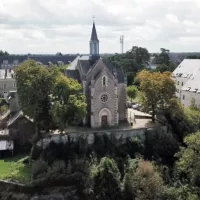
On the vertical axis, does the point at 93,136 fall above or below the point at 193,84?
below

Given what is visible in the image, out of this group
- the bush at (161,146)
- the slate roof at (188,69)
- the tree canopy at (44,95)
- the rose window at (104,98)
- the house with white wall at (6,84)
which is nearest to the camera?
the tree canopy at (44,95)

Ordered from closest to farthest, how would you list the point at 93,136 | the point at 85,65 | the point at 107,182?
the point at 107,182, the point at 93,136, the point at 85,65

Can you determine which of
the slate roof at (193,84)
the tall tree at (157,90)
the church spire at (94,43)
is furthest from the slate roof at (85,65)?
the slate roof at (193,84)

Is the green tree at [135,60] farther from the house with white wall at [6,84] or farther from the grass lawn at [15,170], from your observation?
the grass lawn at [15,170]

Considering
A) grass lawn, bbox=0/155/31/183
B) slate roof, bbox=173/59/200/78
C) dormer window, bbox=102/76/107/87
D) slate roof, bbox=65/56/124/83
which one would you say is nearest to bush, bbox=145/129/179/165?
dormer window, bbox=102/76/107/87

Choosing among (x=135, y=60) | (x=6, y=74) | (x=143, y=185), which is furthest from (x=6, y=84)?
(x=143, y=185)

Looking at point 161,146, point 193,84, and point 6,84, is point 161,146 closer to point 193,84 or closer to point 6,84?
point 193,84
